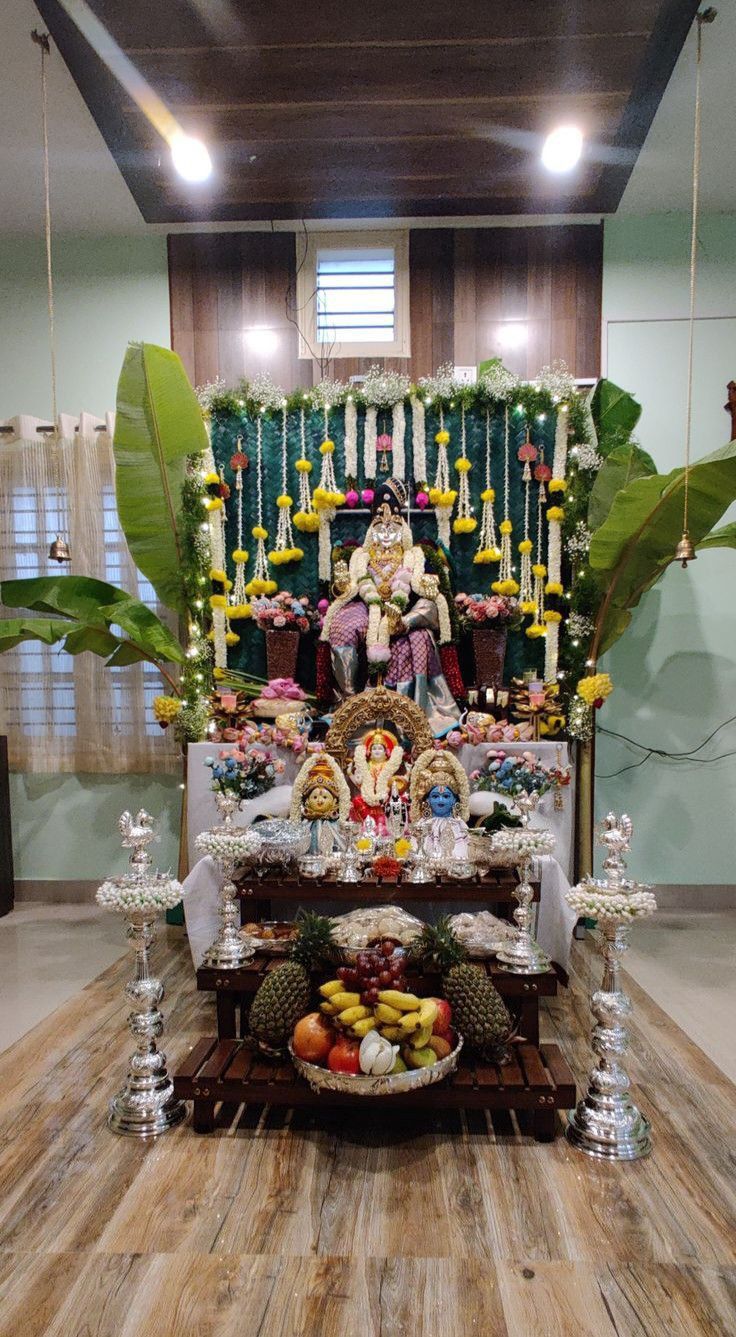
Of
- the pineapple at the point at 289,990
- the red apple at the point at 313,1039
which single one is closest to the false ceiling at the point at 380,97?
the pineapple at the point at 289,990

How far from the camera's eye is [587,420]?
5.46 m

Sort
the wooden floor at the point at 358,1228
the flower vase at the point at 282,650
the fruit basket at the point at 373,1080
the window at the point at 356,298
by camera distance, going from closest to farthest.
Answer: the wooden floor at the point at 358,1228
the fruit basket at the point at 373,1080
the flower vase at the point at 282,650
the window at the point at 356,298

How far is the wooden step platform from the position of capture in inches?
100

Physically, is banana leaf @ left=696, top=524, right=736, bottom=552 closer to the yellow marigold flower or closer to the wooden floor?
the yellow marigold flower

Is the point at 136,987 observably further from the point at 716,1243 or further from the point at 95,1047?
the point at 716,1243

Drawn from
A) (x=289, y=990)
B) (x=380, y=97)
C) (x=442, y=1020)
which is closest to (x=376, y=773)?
(x=289, y=990)

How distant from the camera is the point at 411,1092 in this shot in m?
2.50

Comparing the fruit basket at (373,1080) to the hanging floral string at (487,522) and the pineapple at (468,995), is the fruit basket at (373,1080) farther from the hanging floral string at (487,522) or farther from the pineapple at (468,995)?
the hanging floral string at (487,522)

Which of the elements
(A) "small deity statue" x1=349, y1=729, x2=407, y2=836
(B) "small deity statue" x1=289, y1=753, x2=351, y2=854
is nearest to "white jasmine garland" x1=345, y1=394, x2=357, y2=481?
(A) "small deity statue" x1=349, y1=729, x2=407, y2=836

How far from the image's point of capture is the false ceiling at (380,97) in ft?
14.1

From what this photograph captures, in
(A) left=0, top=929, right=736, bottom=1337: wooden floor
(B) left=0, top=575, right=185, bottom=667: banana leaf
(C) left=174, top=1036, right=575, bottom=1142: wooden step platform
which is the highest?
(B) left=0, top=575, right=185, bottom=667: banana leaf

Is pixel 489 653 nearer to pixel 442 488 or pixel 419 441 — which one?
pixel 442 488

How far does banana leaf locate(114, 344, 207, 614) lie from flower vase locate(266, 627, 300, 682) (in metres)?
0.72

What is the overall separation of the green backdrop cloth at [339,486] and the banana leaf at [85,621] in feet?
2.73
